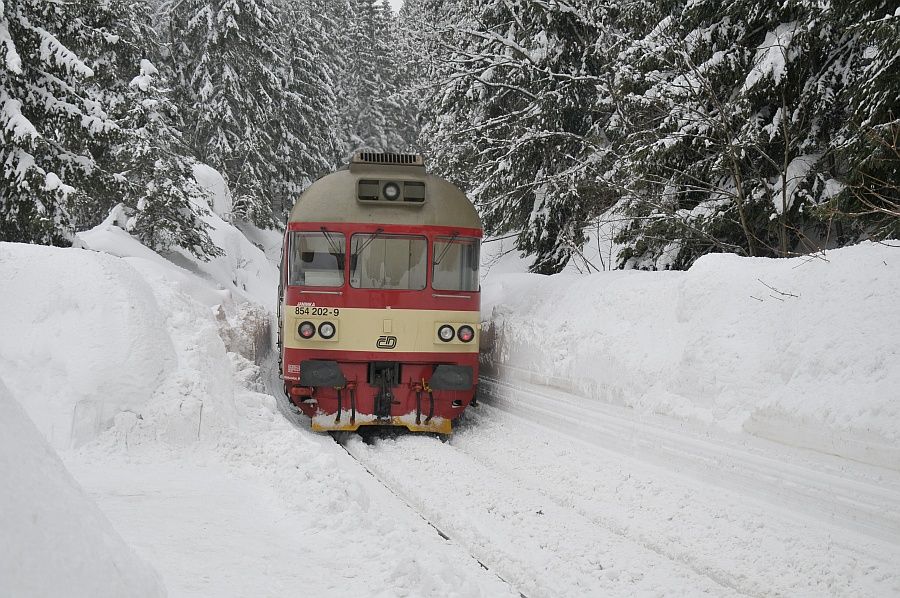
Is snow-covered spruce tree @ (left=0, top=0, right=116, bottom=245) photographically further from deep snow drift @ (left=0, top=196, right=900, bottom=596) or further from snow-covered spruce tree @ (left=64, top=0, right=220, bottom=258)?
deep snow drift @ (left=0, top=196, right=900, bottom=596)

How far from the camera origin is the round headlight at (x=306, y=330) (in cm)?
906

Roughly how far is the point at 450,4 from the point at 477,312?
48.3 ft

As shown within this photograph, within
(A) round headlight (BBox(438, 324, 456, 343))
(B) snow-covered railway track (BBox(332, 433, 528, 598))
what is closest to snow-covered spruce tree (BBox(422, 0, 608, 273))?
(A) round headlight (BBox(438, 324, 456, 343))

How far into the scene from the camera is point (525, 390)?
33.4 ft

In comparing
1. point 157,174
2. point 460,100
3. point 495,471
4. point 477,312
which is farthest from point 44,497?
point 157,174

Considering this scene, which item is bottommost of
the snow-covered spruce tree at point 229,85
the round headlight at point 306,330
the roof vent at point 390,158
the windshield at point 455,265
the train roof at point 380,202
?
the round headlight at point 306,330

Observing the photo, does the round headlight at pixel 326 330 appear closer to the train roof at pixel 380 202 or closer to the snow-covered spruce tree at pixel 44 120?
the train roof at pixel 380 202

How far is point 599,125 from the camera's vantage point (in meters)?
14.6

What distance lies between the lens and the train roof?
30.6 ft

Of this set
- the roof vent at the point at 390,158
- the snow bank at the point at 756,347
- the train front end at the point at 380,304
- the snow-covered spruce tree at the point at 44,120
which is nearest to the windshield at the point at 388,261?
the train front end at the point at 380,304

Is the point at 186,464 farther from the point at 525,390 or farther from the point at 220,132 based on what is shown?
the point at 220,132

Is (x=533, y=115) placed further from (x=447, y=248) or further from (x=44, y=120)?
(x=44, y=120)

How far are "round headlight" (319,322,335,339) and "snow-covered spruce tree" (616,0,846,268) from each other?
438 centimetres

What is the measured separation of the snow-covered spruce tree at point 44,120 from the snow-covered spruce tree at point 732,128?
9.01m
